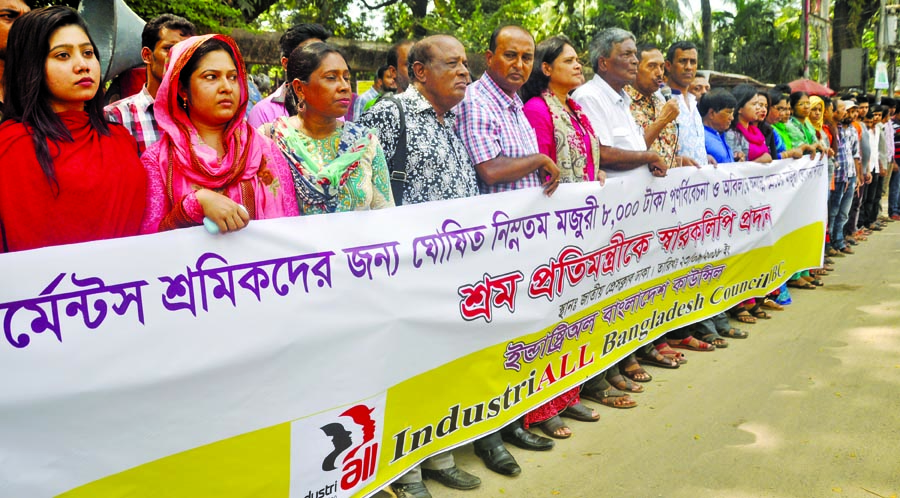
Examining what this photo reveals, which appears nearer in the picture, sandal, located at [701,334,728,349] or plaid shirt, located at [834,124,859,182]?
sandal, located at [701,334,728,349]

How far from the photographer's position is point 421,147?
3.11 metres

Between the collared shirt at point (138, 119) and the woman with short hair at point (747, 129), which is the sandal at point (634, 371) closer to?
the woman with short hair at point (747, 129)

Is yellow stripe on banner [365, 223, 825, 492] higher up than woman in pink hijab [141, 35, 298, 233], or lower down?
lower down

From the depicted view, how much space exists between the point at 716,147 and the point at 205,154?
414 centimetres

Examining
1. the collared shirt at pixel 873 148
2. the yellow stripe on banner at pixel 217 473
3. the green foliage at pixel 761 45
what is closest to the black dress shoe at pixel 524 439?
the yellow stripe on banner at pixel 217 473

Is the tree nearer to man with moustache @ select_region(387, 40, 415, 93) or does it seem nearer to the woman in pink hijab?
man with moustache @ select_region(387, 40, 415, 93)

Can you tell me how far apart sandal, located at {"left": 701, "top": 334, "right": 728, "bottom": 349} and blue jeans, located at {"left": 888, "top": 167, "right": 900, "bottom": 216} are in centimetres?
884

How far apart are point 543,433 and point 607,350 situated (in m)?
0.66

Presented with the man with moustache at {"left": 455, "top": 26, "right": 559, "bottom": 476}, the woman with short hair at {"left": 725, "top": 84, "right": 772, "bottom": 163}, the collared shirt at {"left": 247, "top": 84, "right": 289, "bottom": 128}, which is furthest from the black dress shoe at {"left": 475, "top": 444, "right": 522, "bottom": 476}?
the woman with short hair at {"left": 725, "top": 84, "right": 772, "bottom": 163}

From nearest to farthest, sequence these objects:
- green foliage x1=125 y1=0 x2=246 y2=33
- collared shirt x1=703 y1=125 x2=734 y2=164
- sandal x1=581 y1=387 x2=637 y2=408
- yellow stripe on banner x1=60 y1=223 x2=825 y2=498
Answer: yellow stripe on banner x1=60 y1=223 x2=825 y2=498
sandal x1=581 y1=387 x2=637 y2=408
collared shirt x1=703 y1=125 x2=734 y2=164
green foliage x1=125 y1=0 x2=246 y2=33

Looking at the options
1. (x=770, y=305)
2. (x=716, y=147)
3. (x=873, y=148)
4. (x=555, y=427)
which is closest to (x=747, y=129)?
(x=716, y=147)

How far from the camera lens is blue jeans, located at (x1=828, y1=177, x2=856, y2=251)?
824 cm

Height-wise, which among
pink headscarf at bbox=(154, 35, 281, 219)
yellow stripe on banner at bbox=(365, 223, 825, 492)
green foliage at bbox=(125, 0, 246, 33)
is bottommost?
yellow stripe on banner at bbox=(365, 223, 825, 492)

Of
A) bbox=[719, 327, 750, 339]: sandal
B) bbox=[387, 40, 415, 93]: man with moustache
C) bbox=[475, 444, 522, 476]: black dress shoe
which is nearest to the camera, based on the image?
bbox=[475, 444, 522, 476]: black dress shoe
